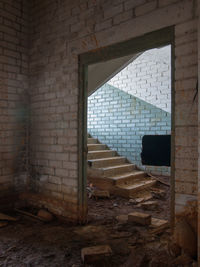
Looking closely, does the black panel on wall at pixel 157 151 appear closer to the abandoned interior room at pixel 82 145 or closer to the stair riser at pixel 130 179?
the abandoned interior room at pixel 82 145

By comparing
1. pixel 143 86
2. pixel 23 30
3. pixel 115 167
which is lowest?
pixel 115 167

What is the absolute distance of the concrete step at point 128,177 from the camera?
5.06m

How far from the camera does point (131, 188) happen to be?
4855 millimetres

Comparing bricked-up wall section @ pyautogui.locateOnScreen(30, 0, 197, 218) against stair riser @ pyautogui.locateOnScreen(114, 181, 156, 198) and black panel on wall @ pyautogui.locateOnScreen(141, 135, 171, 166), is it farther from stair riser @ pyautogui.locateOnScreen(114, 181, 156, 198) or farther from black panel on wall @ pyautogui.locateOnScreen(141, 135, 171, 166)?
stair riser @ pyautogui.locateOnScreen(114, 181, 156, 198)

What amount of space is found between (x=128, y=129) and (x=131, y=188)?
209 centimetres

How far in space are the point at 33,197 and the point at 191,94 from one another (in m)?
2.96

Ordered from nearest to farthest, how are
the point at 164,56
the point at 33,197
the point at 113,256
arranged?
the point at 113,256
the point at 33,197
the point at 164,56

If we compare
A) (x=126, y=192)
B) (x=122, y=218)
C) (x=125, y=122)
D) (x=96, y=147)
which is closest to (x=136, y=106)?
(x=125, y=122)

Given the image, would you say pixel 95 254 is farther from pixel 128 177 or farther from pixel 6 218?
pixel 128 177

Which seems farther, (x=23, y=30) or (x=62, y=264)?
(x=23, y=30)

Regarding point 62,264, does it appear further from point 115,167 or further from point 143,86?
point 143,86

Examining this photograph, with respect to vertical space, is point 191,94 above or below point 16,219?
above

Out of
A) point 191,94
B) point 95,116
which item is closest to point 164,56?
point 95,116

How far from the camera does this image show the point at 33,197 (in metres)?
3.97
